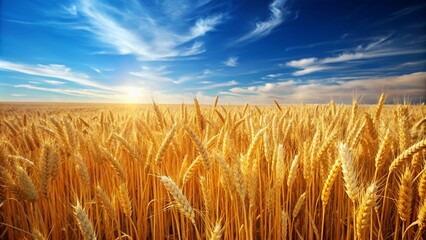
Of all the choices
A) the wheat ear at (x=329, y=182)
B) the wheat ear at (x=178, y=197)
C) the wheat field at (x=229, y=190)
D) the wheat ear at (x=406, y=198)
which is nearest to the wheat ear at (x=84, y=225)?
the wheat field at (x=229, y=190)

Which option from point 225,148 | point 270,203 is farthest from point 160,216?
point 270,203

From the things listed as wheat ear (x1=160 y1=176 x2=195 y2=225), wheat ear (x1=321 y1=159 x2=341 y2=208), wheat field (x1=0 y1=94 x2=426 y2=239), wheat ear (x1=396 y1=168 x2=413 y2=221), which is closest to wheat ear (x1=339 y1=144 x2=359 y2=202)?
wheat field (x1=0 y1=94 x2=426 y2=239)

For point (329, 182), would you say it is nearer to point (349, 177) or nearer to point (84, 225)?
point (349, 177)

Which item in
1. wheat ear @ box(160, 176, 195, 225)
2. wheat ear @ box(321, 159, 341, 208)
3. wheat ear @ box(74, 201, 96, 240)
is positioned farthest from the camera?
wheat ear @ box(321, 159, 341, 208)

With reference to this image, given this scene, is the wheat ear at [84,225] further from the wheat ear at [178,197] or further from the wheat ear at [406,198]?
the wheat ear at [406,198]

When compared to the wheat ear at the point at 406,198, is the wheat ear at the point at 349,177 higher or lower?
higher

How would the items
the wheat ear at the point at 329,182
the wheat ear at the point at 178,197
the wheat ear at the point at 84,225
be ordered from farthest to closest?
the wheat ear at the point at 329,182 < the wheat ear at the point at 178,197 < the wheat ear at the point at 84,225

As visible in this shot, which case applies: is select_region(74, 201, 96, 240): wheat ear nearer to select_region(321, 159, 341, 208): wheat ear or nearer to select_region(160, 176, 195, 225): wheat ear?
select_region(160, 176, 195, 225): wheat ear

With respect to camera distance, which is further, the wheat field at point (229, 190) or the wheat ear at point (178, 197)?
the wheat field at point (229, 190)

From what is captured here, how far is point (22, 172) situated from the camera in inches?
50.8

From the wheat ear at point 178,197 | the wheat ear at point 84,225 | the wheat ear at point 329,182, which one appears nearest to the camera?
the wheat ear at point 84,225

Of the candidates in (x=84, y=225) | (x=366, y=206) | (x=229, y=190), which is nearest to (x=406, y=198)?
(x=366, y=206)

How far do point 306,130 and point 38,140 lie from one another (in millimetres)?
3298

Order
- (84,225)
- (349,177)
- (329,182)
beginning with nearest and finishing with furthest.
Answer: (84,225)
(349,177)
(329,182)
